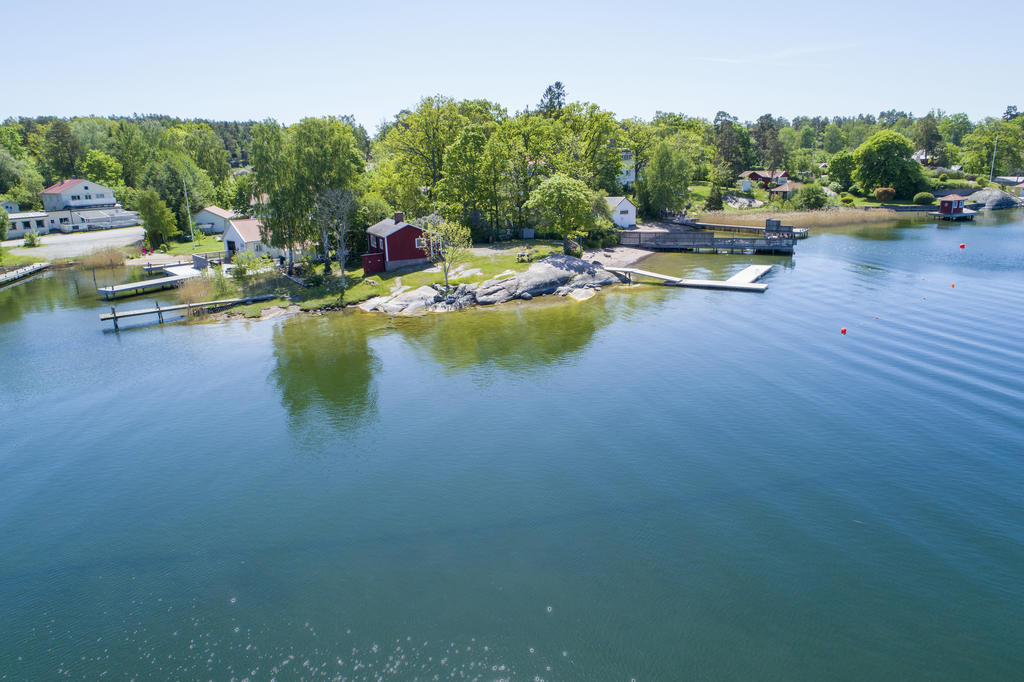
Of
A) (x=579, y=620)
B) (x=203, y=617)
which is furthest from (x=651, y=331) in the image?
(x=203, y=617)

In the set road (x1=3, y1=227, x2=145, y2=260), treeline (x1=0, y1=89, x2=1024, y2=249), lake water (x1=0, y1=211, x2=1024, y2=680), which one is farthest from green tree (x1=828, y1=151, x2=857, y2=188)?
road (x1=3, y1=227, x2=145, y2=260)

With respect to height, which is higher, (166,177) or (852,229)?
(166,177)

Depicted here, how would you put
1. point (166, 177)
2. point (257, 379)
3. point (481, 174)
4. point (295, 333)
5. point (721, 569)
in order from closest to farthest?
point (721, 569) < point (257, 379) < point (295, 333) < point (481, 174) < point (166, 177)

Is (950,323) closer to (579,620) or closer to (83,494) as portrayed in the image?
(579,620)

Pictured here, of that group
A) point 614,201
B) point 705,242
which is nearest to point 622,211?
point 614,201

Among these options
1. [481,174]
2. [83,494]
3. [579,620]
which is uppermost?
[481,174]

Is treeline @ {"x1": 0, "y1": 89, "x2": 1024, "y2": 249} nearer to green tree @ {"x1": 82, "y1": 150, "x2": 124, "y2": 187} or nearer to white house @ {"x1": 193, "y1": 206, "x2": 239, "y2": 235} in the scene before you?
green tree @ {"x1": 82, "y1": 150, "x2": 124, "y2": 187}

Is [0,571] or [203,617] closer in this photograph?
[203,617]
